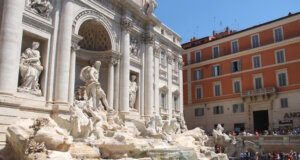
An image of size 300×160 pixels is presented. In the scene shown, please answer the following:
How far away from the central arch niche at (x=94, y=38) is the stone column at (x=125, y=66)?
1.29 m

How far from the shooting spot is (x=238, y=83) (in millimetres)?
35812

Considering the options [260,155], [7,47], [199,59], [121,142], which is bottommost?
[260,155]

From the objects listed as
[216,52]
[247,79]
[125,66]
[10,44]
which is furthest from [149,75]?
[216,52]

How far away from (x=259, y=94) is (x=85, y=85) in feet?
68.4

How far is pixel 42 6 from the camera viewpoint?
1662 cm

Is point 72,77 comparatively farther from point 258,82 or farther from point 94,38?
point 258,82

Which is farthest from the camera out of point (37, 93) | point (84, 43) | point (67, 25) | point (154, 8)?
point (154, 8)

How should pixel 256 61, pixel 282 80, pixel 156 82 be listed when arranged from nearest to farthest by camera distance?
pixel 156 82 → pixel 282 80 → pixel 256 61

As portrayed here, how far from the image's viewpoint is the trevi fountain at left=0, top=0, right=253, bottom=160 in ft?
42.9

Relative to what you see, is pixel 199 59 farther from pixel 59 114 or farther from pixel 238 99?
pixel 59 114

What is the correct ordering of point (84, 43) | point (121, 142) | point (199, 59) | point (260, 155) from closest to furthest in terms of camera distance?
point (121, 142) < point (84, 43) < point (260, 155) < point (199, 59)

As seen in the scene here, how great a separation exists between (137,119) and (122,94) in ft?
7.76

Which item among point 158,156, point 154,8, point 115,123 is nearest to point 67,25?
point 115,123

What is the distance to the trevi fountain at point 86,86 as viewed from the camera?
42.9 ft
